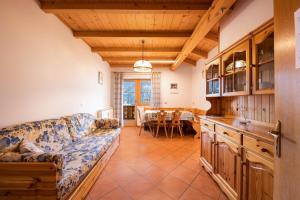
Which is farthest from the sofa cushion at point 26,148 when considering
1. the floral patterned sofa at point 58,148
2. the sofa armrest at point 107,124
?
the sofa armrest at point 107,124

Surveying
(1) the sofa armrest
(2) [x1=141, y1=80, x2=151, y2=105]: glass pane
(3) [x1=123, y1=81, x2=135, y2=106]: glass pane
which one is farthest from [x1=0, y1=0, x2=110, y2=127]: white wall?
(2) [x1=141, y1=80, x2=151, y2=105]: glass pane

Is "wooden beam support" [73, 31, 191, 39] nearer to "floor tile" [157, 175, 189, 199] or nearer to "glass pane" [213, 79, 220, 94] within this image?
"glass pane" [213, 79, 220, 94]

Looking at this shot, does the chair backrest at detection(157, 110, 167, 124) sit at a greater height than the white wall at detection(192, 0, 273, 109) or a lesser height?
lesser

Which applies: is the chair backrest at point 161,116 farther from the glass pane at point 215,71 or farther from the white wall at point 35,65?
the glass pane at point 215,71

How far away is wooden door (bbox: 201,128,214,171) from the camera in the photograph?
244cm

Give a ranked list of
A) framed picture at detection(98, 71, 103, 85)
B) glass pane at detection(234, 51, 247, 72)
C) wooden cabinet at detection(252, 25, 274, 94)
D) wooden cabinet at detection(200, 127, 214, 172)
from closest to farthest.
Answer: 1. wooden cabinet at detection(252, 25, 274, 94)
2. glass pane at detection(234, 51, 247, 72)
3. wooden cabinet at detection(200, 127, 214, 172)
4. framed picture at detection(98, 71, 103, 85)

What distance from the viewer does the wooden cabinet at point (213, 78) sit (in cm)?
268

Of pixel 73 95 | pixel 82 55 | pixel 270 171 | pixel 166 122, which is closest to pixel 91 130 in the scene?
pixel 73 95

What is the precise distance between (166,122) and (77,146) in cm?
329

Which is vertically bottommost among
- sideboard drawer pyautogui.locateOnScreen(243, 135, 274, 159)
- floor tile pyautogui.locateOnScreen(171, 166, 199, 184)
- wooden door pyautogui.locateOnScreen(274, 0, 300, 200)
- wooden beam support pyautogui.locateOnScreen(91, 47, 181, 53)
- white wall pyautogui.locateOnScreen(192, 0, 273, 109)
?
floor tile pyautogui.locateOnScreen(171, 166, 199, 184)

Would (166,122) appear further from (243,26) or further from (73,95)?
(243,26)

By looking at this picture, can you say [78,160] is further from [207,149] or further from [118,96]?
[118,96]

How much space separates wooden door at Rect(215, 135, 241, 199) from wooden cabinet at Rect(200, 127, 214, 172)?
16 centimetres

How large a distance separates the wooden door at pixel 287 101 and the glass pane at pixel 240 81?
1.17 metres
